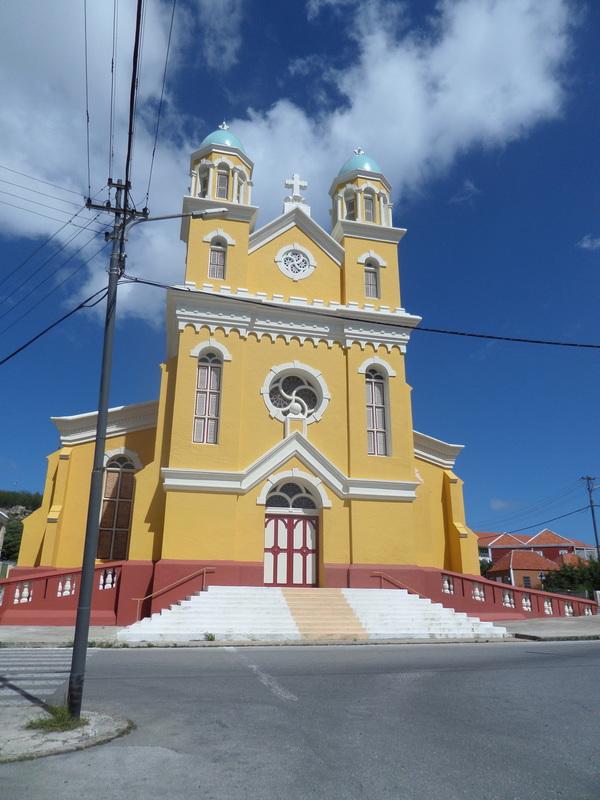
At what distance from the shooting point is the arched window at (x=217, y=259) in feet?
70.4

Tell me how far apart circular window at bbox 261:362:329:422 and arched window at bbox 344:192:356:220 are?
7441mm

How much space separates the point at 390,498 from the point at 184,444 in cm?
691

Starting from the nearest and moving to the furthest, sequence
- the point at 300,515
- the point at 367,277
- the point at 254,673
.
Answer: the point at 254,673 → the point at 300,515 → the point at 367,277

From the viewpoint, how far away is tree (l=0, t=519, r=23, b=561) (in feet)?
214

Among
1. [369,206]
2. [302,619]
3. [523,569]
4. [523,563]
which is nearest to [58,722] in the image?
[302,619]

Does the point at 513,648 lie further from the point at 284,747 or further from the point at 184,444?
the point at 184,444

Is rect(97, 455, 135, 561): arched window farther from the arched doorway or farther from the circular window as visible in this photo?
the circular window

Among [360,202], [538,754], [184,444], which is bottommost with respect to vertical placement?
[538,754]

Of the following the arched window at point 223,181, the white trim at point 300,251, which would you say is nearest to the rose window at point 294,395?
the white trim at point 300,251

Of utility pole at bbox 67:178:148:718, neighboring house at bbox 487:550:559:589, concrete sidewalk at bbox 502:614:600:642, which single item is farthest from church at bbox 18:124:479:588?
neighboring house at bbox 487:550:559:589

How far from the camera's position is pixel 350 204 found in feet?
80.9

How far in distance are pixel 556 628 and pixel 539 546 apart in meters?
60.1

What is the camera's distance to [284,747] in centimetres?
511

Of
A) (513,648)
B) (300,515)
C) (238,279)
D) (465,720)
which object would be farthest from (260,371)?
(465,720)
